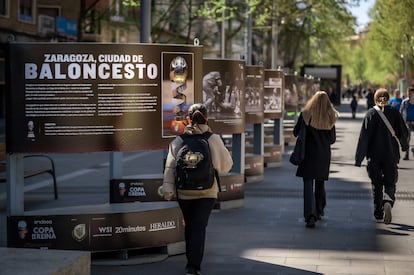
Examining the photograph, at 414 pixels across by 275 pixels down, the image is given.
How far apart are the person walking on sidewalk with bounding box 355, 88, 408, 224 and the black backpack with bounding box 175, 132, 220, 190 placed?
3782 mm

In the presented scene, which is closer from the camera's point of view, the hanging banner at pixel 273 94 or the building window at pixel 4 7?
the hanging banner at pixel 273 94

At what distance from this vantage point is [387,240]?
32.1ft

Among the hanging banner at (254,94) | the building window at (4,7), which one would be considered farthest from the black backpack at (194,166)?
the building window at (4,7)

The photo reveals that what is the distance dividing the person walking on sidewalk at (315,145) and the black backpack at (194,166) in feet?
10.8

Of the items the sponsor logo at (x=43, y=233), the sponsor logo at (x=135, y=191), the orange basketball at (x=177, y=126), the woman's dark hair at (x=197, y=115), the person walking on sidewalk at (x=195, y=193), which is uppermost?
the woman's dark hair at (x=197, y=115)

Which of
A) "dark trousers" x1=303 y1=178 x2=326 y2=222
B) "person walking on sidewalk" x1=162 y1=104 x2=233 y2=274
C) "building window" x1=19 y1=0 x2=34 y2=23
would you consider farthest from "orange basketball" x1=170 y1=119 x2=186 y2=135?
"building window" x1=19 y1=0 x2=34 y2=23

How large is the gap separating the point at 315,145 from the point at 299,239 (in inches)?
53.6

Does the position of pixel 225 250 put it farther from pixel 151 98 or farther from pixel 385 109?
pixel 385 109

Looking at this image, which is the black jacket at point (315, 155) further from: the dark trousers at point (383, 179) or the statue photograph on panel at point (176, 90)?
the statue photograph on panel at point (176, 90)

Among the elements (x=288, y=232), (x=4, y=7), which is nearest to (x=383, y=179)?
(x=288, y=232)

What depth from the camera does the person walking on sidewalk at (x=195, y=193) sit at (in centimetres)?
762

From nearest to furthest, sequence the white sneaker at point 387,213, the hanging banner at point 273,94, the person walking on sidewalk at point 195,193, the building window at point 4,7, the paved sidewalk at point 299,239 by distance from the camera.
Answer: the person walking on sidewalk at point 195,193
the paved sidewalk at point 299,239
the white sneaker at point 387,213
the hanging banner at point 273,94
the building window at point 4,7

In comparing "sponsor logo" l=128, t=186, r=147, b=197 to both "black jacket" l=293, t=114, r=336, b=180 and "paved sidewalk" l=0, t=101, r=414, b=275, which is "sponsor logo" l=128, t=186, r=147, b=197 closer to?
"paved sidewalk" l=0, t=101, r=414, b=275

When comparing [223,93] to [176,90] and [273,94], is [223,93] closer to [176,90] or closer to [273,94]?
[176,90]
